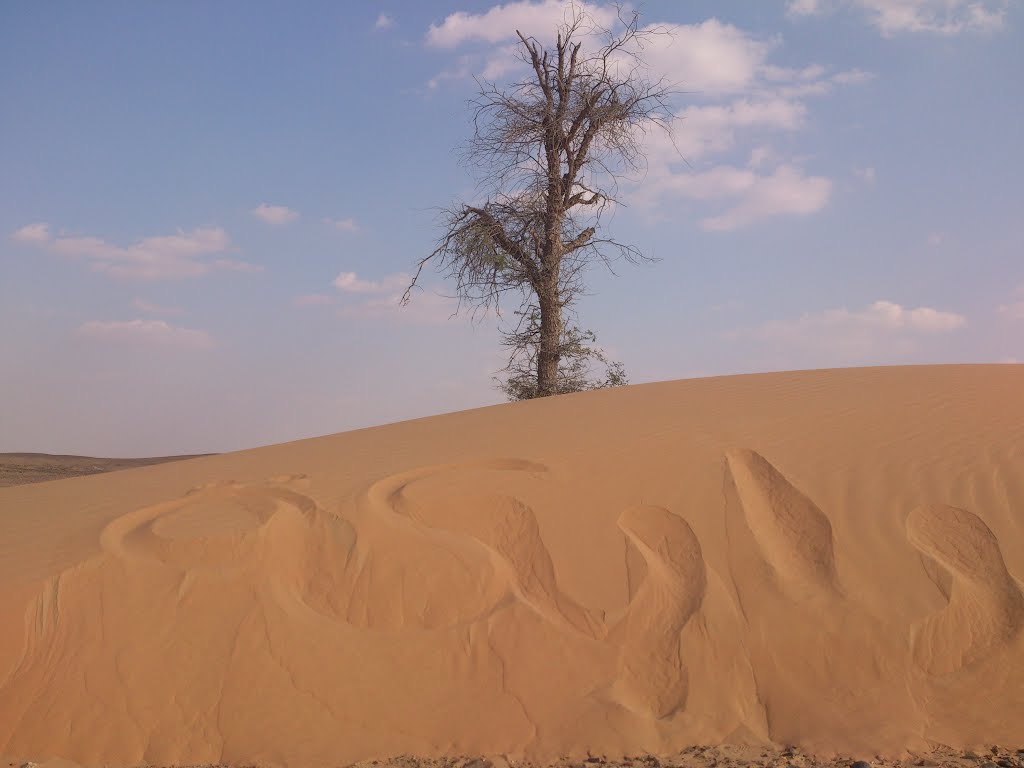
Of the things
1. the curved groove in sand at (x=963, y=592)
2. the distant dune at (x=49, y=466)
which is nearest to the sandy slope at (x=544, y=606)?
the curved groove in sand at (x=963, y=592)

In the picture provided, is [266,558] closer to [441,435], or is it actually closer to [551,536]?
[551,536]

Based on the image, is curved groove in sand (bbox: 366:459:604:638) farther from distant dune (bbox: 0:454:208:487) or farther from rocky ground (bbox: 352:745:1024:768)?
distant dune (bbox: 0:454:208:487)

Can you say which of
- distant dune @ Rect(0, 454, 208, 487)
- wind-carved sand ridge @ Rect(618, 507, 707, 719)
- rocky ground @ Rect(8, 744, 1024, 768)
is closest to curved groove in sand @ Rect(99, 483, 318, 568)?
rocky ground @ Rect(8, 744, 1024, 768)

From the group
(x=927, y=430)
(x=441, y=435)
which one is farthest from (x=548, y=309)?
Answer: (x=927, y=430)

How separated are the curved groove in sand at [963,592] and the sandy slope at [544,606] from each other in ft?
0.03

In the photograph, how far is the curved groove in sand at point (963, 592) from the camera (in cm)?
337

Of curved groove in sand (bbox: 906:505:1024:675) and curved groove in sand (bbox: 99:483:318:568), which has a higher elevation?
curved groove in sand (bbox: 99:483:318:568)

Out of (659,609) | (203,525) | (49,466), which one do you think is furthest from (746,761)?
(49,466)

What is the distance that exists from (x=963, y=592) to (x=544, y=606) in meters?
1.84

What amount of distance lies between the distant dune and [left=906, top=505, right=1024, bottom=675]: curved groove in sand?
11.5m

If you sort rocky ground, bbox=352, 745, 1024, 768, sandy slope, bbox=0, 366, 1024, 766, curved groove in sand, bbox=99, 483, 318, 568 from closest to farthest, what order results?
1. rocky ground, bbox=352, 745, 1024, 768
2. sandy slope, bbox=0, 366, 1024, 766
3. curved groove in sand, bbox=99, 483, 318, 568

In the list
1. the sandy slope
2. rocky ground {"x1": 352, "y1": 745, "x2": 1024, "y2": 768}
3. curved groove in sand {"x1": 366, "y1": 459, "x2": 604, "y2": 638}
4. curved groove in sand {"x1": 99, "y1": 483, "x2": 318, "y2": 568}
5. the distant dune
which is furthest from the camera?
the distant dune

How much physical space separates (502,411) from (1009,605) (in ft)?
12.9

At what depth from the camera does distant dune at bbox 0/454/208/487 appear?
14000mm
